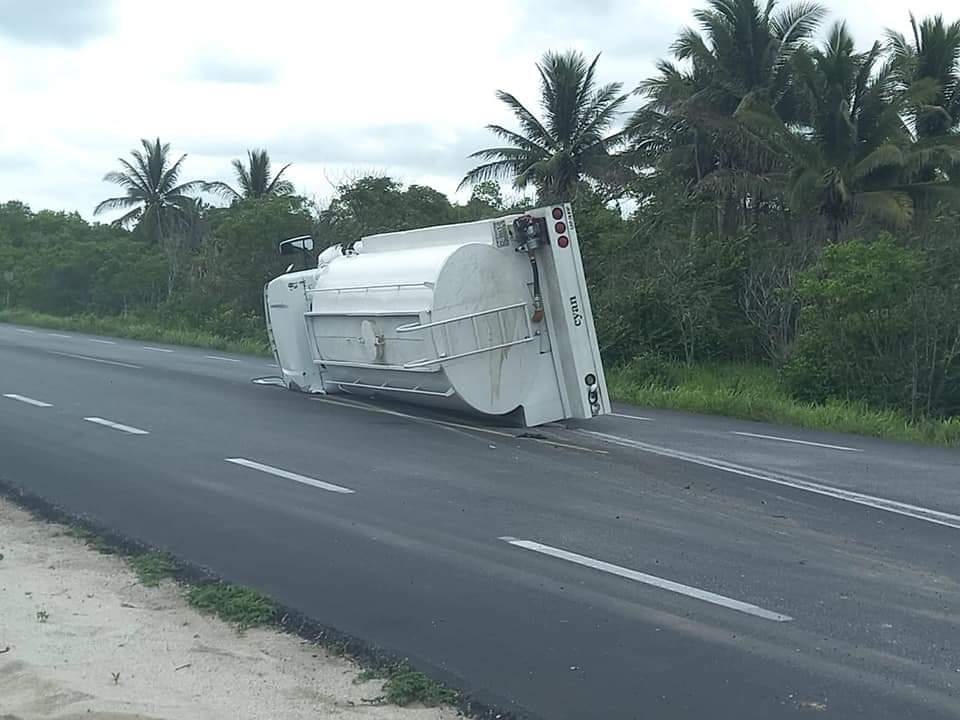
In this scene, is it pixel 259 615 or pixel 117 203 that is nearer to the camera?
pixel 259 615

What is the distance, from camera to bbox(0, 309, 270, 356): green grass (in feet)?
107

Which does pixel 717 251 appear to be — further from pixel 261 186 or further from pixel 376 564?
pixel 261 186

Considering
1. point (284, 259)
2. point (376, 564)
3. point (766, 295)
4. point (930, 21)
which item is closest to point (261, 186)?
point (284, 259)

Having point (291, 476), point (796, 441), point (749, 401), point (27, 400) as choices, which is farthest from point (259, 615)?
point (749, 401)

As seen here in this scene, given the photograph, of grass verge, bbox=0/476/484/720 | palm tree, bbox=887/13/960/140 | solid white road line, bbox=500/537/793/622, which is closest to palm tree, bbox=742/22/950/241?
palm tree, bbox=887/13/960/140

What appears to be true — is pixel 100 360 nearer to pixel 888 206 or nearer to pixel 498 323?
pixel 498 323

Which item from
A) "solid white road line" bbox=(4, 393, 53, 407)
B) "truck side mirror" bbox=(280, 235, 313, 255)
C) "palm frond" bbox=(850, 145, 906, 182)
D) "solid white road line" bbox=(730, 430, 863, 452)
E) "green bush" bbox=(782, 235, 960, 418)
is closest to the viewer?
"solid white road line" bbox=(730, 430, 863, 452)

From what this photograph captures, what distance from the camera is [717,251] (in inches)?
1054

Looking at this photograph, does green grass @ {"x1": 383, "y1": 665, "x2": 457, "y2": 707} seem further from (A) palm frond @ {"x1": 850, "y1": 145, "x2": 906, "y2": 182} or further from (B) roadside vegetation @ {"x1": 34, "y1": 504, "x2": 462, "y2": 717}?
(A) palm frond @ {"x1": 850, "y1": 145, "x2": 906, "y2": 182}

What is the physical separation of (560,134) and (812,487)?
3218 centimetres

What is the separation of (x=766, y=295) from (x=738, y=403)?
711 cm

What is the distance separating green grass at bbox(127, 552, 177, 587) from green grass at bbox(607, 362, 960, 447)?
11.4 metres

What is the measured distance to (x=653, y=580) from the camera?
26.0 ft

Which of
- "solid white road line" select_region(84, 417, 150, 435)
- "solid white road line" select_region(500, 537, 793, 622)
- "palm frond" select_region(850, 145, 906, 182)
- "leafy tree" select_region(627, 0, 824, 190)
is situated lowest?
"solid white road line" select_region(500, 537, 793, 622)
